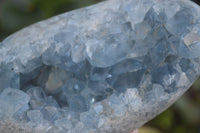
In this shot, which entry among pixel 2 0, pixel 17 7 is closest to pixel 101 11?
pixel 17 7

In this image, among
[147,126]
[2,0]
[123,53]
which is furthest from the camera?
[2,0]

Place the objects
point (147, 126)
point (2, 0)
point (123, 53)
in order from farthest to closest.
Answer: point (2, 0)
point (147, 126)
point (123, 53)

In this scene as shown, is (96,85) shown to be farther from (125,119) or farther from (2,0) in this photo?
(2,0)

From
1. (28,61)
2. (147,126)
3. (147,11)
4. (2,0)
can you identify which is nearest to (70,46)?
(28,61)

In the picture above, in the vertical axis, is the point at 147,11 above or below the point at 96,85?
above

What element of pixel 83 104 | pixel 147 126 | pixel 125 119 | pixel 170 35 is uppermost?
pixel 170 35

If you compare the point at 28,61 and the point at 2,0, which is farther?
the point at 2,0

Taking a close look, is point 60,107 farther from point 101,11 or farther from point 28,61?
point 101,11
